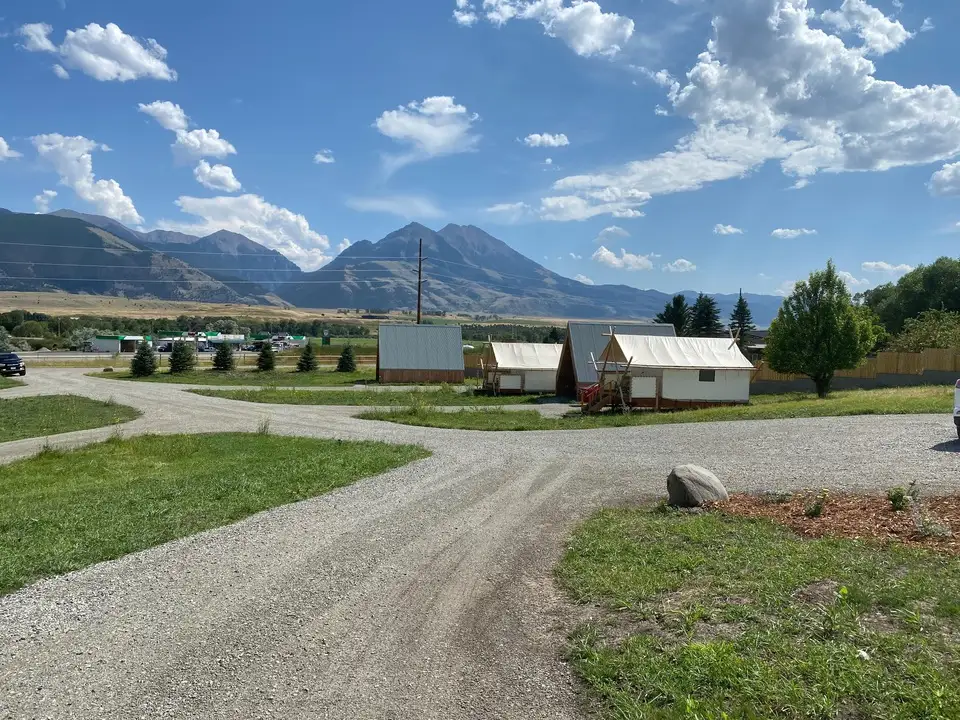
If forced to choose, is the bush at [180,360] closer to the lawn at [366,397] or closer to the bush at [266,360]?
the bush at [266,360]

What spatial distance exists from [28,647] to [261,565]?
2.32 m

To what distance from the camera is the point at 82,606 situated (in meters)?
5.84

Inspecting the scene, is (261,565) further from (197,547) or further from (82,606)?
(82,606)

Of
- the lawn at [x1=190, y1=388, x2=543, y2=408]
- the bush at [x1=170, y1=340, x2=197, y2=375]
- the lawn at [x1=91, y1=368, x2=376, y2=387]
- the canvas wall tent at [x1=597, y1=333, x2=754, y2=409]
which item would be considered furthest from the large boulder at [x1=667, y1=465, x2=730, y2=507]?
the bush at [x1=170, y1=340, x2=197, y2=375]

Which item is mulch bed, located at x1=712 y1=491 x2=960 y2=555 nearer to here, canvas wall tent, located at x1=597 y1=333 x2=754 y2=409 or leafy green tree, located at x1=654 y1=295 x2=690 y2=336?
canvas wall tent, located at x1=597 y1=333 x2=754 y2=409

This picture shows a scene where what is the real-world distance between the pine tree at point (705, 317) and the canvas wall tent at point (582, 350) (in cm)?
3579

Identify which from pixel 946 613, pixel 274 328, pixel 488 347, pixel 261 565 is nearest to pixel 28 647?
pixel 261 565

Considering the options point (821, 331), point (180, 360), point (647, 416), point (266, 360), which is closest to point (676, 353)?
point (647, 416)

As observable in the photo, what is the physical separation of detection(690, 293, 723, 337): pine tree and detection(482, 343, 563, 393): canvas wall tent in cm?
3796

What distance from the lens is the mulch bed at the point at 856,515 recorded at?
719cm

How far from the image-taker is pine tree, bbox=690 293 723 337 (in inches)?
2763

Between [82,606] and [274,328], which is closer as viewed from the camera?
[82,606]

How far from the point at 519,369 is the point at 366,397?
8858mm

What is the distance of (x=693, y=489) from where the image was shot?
934cm
